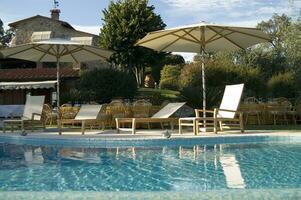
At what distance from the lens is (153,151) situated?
11906 millimetres

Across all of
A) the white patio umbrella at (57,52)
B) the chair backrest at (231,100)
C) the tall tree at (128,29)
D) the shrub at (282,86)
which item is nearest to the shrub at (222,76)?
Result: the shrub at (282,86)

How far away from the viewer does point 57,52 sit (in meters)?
18.2

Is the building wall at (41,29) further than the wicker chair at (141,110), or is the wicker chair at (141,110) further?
the building wall at (41,29)

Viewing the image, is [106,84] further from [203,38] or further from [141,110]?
[203,38]

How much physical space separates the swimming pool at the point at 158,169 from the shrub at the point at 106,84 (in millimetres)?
15116

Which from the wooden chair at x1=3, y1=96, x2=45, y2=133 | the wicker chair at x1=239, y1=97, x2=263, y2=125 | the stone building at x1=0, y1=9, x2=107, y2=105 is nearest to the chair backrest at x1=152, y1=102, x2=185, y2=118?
the wicker chair at x1=239, y1=97, x2=263, y2=125

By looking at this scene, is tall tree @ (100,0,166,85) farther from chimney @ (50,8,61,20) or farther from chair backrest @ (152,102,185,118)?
chair backrest @ (152,102,185,118)

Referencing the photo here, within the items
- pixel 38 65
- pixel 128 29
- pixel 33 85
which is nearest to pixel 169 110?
pixel 33 85

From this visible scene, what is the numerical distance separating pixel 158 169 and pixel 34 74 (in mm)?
28026

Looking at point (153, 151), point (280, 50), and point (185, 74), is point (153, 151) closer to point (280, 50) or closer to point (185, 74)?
point (185, 74)

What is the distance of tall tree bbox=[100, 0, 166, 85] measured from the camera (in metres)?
35.1

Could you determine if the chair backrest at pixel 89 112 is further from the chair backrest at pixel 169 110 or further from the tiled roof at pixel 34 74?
the tiled roof at pixel 34 74

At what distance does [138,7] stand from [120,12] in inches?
56.0

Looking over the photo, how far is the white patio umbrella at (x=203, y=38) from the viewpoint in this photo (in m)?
15.1
